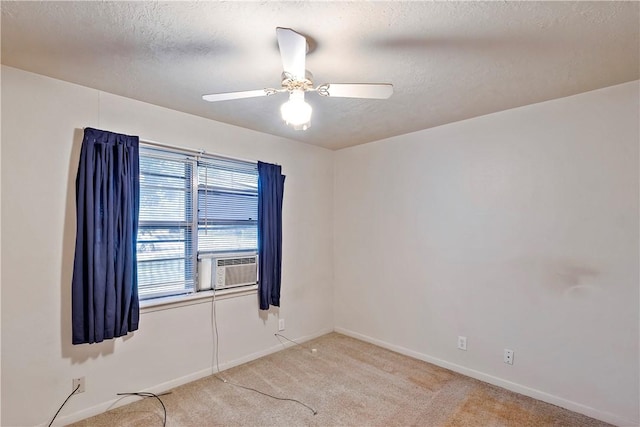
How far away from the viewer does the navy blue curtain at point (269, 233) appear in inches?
130

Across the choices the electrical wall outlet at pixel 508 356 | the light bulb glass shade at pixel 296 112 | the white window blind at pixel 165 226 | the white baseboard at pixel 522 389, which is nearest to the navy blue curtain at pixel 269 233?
the white window blind at pixel 165 226

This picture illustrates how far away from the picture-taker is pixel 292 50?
150 centimetres

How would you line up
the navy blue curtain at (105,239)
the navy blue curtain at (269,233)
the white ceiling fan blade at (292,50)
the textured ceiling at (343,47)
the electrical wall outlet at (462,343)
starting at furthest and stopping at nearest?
the navy blue curtain at (269,233) → the electrical wall outlet at (462,343) → the navy blue curtain at (105,239) → the textured ceiling at (343,47) → the white ceiling fan blade at (292,50)

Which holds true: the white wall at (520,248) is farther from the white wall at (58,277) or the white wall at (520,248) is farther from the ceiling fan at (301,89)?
the white wall at (58,277)

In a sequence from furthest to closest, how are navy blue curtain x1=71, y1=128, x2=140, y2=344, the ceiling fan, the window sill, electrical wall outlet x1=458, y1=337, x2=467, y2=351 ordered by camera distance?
1. electrical wall outlet x1=458, y1=337, x2=467, y2=351
2. the window sill
3. navy blue curtain x1=71, y1=128, x2=140, y2=344
4. the ceiling fan

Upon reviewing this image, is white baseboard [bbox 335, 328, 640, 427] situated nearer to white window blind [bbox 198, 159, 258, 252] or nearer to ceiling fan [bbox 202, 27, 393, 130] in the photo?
white window blind [bbox 198, 159, 258, 252]

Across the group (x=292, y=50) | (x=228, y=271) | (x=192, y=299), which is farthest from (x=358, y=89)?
(x=192, y=299)

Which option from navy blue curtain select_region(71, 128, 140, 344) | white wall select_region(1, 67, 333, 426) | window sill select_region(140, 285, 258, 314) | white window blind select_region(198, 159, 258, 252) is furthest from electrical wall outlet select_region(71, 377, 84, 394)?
white window blind select_region(198, 159, 258, 252)

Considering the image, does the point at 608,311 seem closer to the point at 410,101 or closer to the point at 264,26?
the point at 410,101

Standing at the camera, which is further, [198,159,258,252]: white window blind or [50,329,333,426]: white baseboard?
[198,159,258,252]: white window blind

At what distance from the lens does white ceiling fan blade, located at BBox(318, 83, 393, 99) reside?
1.66 m

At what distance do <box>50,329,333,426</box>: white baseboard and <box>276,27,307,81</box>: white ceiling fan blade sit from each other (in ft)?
8.72

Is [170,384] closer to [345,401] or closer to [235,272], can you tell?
[235,272]

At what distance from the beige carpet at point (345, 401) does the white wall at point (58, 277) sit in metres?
0.25
